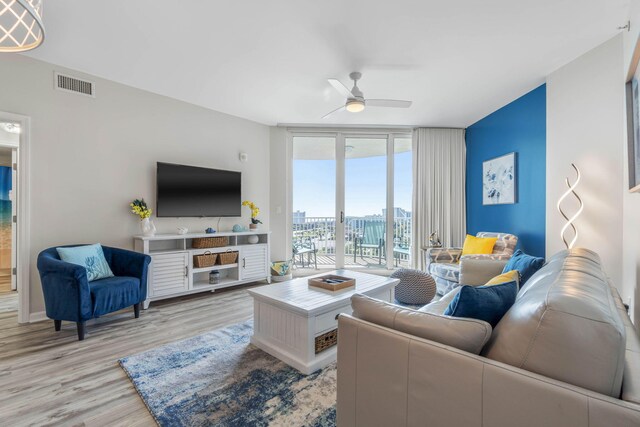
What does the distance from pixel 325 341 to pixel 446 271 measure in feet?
6.08

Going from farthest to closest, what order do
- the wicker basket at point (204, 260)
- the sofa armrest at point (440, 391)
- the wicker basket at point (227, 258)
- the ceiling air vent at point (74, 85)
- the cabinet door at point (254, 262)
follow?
the cabinet door at point (254, 262) < the wicker basket at point (227, 258) < the wicker basket at point (204, 260) < the ceiling air vent at point (74, 85) < the sofa armrest at point (440, 391)

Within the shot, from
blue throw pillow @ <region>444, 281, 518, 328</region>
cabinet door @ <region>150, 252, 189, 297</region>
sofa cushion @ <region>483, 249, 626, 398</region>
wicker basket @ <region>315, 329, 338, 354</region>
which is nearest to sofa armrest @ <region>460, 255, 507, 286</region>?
wicker basket @ <region>315, 329, 338, 354</region>

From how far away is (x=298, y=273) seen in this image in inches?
198

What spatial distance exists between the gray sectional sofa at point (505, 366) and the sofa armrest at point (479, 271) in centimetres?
153

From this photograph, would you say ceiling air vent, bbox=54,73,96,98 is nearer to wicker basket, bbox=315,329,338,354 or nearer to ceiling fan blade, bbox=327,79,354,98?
ceiling fan blade, bbox=327,79,354,98

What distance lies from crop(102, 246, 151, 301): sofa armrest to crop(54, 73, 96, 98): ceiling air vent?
167 centimetres

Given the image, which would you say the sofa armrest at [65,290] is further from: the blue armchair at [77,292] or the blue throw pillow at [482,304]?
the blue throw pillow at [482,304]

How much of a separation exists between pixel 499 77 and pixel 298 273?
3914mm

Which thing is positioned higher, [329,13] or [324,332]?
[329,13]

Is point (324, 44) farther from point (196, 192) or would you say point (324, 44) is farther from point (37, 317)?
point (37, 317)

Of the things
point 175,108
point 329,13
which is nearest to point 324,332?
point 329,13

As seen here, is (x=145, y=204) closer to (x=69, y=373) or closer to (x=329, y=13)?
(x=69, y=373)

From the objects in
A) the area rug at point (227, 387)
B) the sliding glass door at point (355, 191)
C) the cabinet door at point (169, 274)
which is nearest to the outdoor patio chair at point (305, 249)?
the sliding glass door at point (355, 191)

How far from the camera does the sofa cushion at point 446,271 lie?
319 cm
